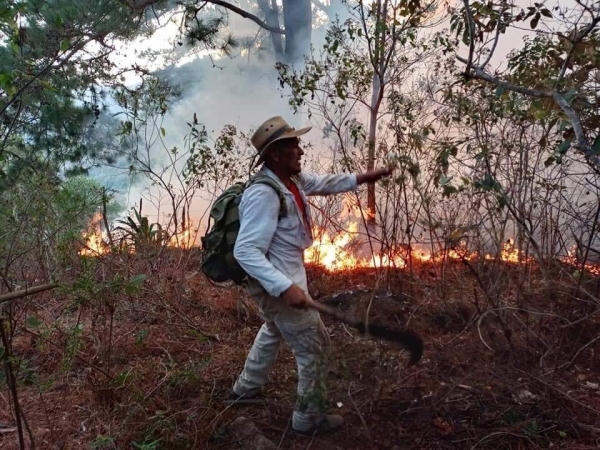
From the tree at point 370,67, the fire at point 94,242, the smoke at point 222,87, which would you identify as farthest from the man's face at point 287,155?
the smoke at point 222,87

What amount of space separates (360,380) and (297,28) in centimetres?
886

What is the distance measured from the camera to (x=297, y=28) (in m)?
10.9

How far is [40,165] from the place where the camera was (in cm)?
725

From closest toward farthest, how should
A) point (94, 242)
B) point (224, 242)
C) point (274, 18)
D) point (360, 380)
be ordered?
point (224, 242), point (360, 380), point (94, 242), point (274, 18)

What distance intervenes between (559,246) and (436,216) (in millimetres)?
1278

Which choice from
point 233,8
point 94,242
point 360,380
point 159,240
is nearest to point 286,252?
point 360,380

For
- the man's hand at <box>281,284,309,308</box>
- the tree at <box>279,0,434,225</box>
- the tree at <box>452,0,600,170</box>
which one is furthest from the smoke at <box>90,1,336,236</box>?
the man's hand at <box>281,284,309,308</box>

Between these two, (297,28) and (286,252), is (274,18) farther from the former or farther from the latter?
(286,252)

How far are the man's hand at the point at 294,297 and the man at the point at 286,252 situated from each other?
0.18ft

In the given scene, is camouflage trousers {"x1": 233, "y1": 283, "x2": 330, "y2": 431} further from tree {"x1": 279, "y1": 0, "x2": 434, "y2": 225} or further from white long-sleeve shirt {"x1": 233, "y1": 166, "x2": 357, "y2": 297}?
tree {"x1": 279, "y1": 0, "x2": 434, "y2": 225}

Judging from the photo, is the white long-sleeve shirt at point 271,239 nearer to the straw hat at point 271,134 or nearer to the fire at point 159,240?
the straw hat at point 271,134

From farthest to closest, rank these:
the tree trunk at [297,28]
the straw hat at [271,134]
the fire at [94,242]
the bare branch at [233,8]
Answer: the tree trunk at [297,28] → the bare branch at [233,8] → the fire at [94,242] → the straw hat at [271,134]

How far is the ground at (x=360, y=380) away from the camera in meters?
3.04

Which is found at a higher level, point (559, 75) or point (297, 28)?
point (297, 28)
